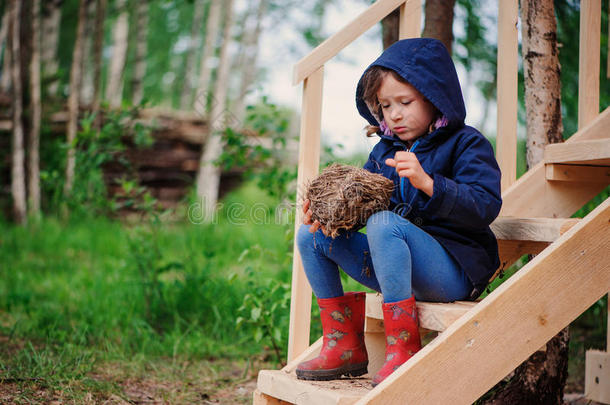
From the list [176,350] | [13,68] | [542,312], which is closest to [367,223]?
[542,312]

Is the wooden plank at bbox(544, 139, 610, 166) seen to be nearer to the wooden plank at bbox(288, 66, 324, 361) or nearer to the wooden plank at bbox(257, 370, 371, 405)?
the wooden plank at bbox(288, 66, 324, 361)

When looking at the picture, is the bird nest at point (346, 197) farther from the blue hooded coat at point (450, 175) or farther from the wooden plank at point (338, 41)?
the wooden plank at point (338, 41)

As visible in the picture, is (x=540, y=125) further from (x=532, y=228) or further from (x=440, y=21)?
(x=440, y=21)

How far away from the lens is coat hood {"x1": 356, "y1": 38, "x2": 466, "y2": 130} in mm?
1995

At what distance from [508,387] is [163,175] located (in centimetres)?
701

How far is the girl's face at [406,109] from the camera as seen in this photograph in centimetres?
206

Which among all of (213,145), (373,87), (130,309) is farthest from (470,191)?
(213,145)

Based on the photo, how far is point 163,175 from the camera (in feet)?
28.8

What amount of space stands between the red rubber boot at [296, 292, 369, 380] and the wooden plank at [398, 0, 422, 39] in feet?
3.59

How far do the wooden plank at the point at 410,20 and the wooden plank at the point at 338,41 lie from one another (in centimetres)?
10

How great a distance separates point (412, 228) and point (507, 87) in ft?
3.51

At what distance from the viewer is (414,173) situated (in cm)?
179

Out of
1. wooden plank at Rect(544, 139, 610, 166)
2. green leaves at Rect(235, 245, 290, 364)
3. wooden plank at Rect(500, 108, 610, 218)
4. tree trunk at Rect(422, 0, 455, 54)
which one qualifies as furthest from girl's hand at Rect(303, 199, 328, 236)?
tree trunk at Rect(422, 0, 455, 54)

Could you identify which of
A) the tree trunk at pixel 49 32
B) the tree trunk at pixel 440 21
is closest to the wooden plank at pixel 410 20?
the tree trunk at pixel 440 21
